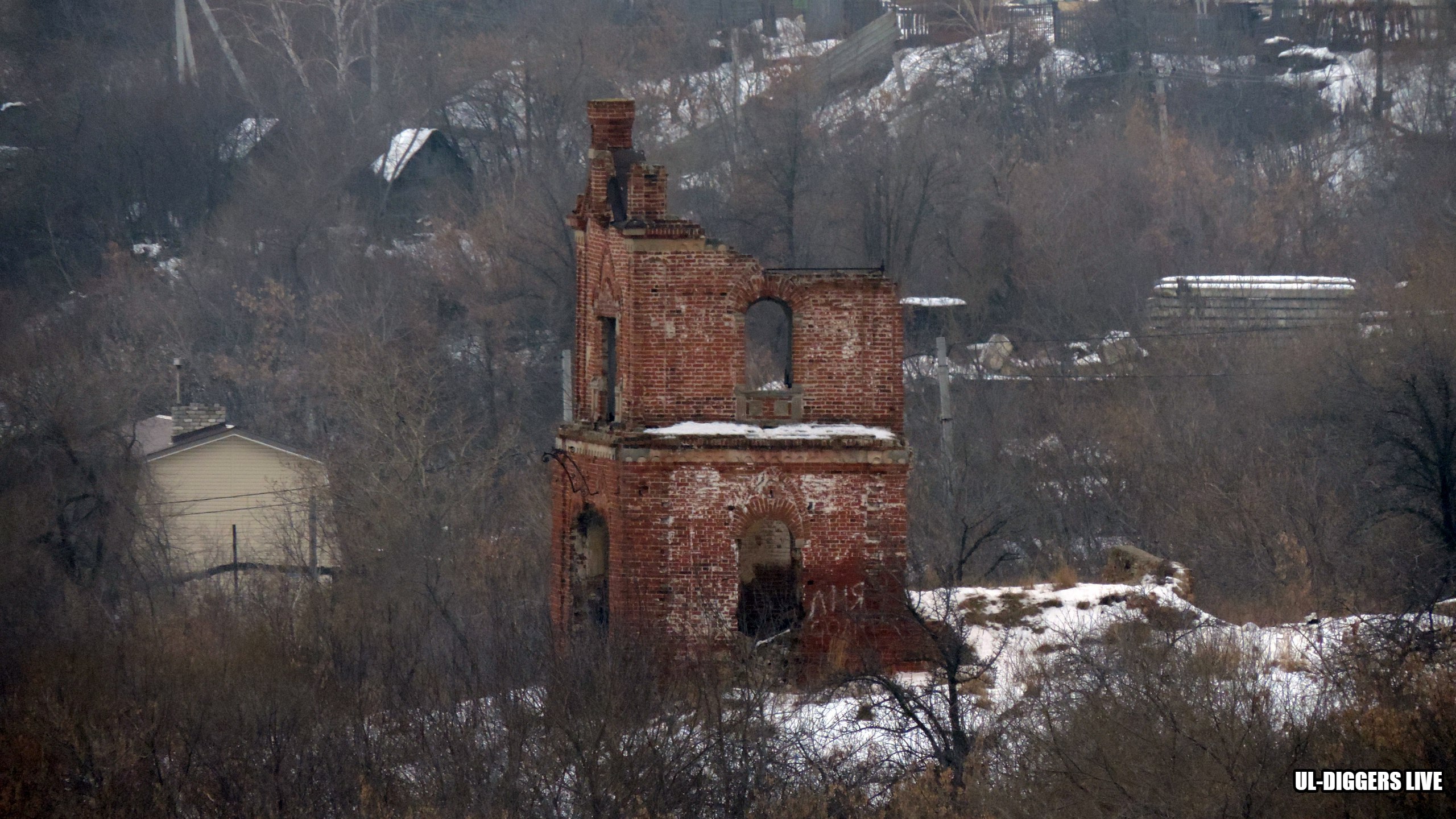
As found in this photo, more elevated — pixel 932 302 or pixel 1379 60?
pixel 1379 60

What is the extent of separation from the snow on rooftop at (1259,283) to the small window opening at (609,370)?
79.6ft

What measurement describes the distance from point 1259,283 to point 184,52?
34316 mm

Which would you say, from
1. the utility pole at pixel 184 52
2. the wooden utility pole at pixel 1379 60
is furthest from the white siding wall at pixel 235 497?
the wooden utility pole at pixel 1379 60

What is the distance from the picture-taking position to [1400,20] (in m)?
56.0

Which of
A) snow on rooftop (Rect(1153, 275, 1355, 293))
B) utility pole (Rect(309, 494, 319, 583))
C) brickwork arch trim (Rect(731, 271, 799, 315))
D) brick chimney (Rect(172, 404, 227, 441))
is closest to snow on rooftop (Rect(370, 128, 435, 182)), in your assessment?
brick chimney (Rect(172, 404, 227, 441))

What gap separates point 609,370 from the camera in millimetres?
20547

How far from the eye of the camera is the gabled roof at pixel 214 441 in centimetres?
3775

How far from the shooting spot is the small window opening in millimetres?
20500

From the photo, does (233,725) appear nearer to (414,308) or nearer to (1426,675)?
(1426,675)

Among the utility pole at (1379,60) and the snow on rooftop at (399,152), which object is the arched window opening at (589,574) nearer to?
the snow on rooftop at (399,152)

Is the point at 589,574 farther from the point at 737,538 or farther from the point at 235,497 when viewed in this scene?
the point at 235,497

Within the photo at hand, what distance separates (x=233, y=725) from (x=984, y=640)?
24.9 ft

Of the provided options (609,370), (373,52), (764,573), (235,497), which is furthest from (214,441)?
(373,52)

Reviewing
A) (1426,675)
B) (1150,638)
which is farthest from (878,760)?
(1426,675)
